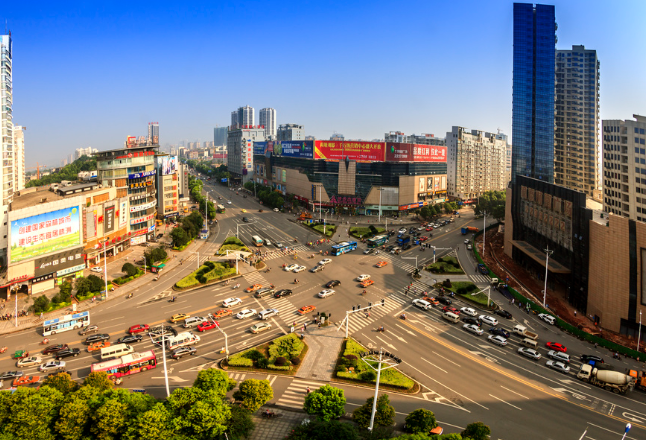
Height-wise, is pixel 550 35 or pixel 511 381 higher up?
pixel 550 35

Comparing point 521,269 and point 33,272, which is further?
point 521,269

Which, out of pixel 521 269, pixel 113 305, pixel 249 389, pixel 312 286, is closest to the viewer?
pixel 249 389

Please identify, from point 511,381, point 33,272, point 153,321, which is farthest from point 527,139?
point 33,272

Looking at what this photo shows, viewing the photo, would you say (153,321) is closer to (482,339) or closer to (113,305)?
(113,305)

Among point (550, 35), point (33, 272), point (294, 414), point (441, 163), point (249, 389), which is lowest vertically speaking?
point (294, 414)

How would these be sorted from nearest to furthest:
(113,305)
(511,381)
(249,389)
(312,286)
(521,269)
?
(249,389) < (511,381) < (113,305) < (312,286) < (521,269)

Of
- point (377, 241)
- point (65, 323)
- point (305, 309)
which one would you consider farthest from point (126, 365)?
point (377, 241)

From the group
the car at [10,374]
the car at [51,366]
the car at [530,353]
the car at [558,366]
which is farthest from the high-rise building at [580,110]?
the car at [10,374]
